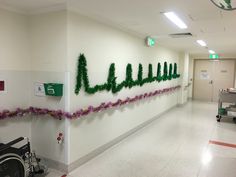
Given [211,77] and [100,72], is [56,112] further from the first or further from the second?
[211,77]

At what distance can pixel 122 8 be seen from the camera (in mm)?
3012

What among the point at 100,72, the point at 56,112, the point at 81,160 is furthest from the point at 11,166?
the point at 100,72

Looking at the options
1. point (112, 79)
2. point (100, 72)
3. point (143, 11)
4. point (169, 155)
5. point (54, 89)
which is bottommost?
point (169, 155)

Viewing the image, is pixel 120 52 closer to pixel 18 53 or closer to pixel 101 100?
pixel 101 100

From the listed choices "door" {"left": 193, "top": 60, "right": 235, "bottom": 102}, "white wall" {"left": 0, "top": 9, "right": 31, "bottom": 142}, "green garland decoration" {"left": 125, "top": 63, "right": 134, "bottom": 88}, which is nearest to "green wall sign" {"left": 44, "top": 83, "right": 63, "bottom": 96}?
"white wall" {"left": 0, "top": 9, "right": 31, "bottom": 142}

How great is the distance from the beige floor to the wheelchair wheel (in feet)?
2.36

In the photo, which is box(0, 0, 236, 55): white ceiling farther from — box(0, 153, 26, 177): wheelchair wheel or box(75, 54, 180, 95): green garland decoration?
box(0, 153, 26, 177): wheelchair wheel

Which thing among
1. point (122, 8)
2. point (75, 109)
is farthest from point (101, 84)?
point (122, 8)

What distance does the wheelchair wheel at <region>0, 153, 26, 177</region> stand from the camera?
222cm

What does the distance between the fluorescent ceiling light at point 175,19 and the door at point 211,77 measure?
7.82m

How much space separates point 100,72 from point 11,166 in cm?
205

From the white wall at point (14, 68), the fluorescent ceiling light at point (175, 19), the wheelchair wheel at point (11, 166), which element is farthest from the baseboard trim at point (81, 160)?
the fluorescent ceiling light at point (175, 19)

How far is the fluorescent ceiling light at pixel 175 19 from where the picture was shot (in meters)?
3.25

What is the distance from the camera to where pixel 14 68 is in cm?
315
